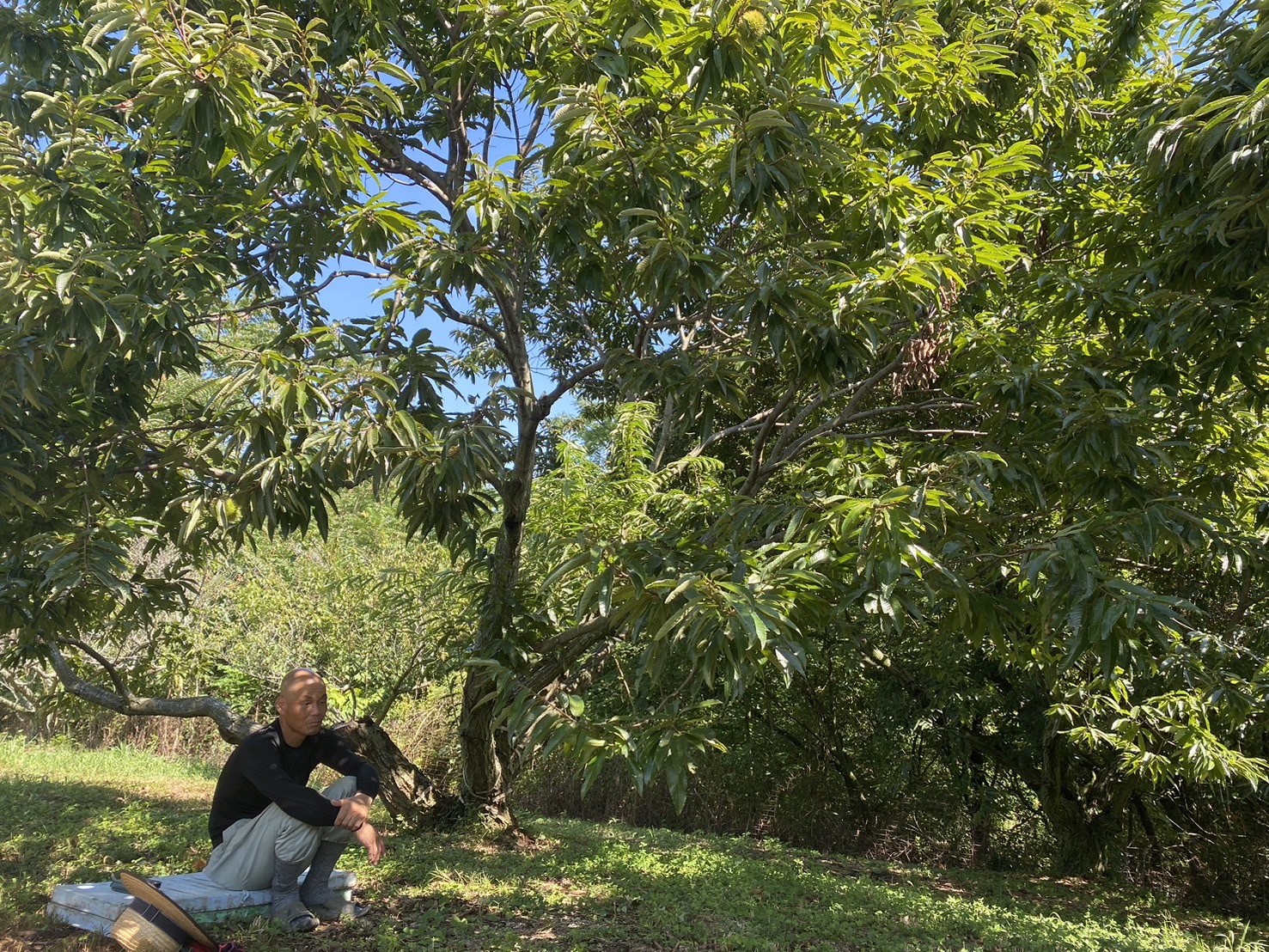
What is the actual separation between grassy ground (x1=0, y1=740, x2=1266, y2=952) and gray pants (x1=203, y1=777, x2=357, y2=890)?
0.17m

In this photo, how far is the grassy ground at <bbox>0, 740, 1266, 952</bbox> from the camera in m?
3.77

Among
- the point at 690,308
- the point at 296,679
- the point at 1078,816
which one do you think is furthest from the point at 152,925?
the point at 1078,816

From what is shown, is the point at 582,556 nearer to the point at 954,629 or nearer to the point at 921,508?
the point at 921,508

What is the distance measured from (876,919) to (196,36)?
5.00 m

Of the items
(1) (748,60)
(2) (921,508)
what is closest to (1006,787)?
(2) (921,508)

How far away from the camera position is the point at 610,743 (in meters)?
2.93

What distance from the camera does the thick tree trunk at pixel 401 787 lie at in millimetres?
5648

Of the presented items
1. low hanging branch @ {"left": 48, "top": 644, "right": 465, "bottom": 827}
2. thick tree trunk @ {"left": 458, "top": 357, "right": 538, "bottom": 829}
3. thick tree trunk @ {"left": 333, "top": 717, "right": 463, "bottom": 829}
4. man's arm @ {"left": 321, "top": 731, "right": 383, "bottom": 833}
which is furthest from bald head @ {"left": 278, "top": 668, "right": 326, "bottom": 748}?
thick tree trunk @ {"left": 333, "top": 717, "right": 463, "bottom": 829}

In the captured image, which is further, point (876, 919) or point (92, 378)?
point (876, 919)

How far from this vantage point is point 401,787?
5707 millimetres

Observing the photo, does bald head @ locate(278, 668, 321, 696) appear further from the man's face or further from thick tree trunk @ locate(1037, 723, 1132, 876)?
thick tree trunk @ locate(1037, 723, 1132, 876)

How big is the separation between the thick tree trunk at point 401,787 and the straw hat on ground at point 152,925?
2.69m

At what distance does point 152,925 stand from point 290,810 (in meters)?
0.53

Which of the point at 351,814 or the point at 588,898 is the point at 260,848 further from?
the point at 588,898
